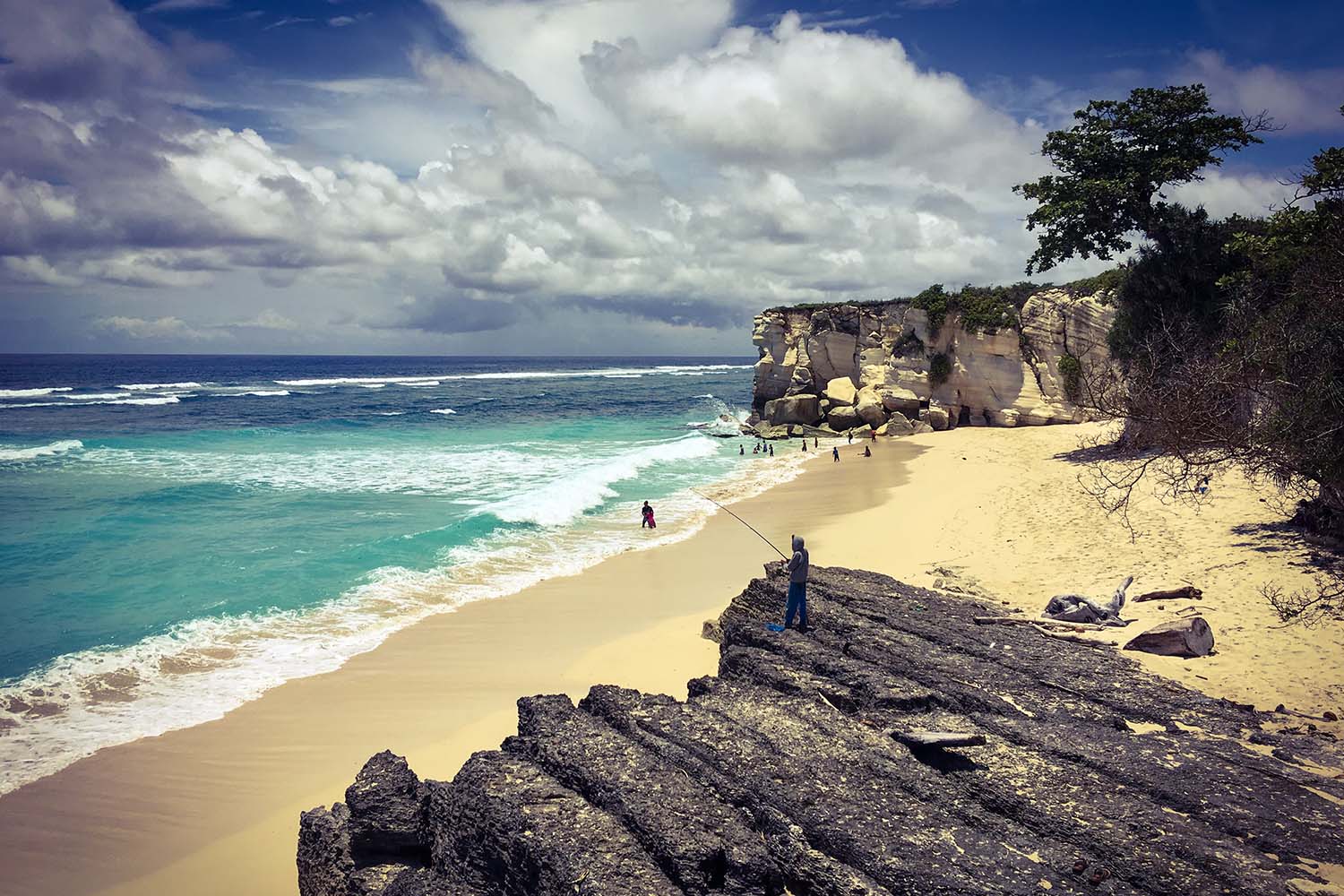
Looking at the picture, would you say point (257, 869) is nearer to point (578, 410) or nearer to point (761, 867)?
point (761, 867)

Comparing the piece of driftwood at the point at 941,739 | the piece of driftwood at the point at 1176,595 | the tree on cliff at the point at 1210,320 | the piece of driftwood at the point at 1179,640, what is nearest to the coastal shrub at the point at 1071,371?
the tree on cliff at the point at 1210,320

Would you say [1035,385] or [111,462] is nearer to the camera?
[111,462]

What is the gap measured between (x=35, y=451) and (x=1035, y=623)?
1838 inches

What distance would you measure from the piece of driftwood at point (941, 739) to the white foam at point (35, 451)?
141 ft

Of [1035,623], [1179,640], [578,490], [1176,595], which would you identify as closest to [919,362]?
[578,490]

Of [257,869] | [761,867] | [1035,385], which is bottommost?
[257,869]

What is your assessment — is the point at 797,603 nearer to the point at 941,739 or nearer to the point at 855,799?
the point at 941,739

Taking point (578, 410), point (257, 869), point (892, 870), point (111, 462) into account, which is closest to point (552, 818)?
point (892, 870)

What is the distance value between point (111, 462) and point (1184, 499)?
137 feet

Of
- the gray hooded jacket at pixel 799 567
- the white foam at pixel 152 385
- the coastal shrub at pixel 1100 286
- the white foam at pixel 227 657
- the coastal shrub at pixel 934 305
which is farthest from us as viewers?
the white foam at pixel 152 385

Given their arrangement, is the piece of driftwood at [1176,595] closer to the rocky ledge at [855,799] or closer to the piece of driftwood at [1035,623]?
the piece of driftwood at [1035,623]

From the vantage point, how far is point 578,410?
66312 mm

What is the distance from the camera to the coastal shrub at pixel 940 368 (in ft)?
140

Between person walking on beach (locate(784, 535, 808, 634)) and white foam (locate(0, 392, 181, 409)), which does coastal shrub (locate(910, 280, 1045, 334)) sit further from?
white foam (locate(0, 392, 181, 409))
